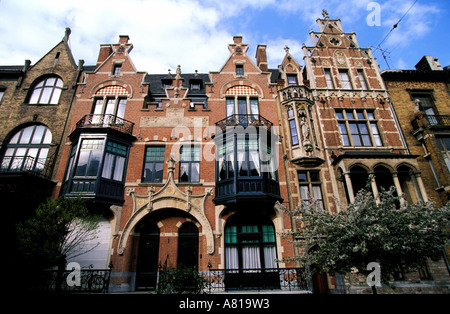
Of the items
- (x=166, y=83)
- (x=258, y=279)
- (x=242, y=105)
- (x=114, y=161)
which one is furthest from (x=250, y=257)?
(x=166, y=83)

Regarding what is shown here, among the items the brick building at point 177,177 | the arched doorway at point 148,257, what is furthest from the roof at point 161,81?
the arched doorway at point 148,257

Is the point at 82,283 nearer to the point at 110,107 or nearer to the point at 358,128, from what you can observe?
the point at 110,107

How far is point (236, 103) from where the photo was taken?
1614 cm

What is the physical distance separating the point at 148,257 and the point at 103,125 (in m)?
8.65

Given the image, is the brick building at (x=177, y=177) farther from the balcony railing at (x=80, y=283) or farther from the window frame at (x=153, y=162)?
the balcony railing at (x=80, y=283)

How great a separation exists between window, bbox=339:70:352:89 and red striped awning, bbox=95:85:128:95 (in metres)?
16.0

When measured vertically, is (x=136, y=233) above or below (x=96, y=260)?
above

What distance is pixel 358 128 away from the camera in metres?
16.2

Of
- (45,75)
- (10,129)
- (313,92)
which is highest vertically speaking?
(45,75)

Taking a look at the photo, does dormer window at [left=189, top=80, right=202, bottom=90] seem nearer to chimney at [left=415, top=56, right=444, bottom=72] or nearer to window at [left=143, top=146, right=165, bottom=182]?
A: window at [left=143, top=146, right=165, bottom=182]

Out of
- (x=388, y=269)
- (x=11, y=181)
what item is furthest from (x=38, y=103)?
(x=388, y=269)

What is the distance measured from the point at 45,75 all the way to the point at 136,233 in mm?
13891

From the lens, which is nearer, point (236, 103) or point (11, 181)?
point (11, 181)
